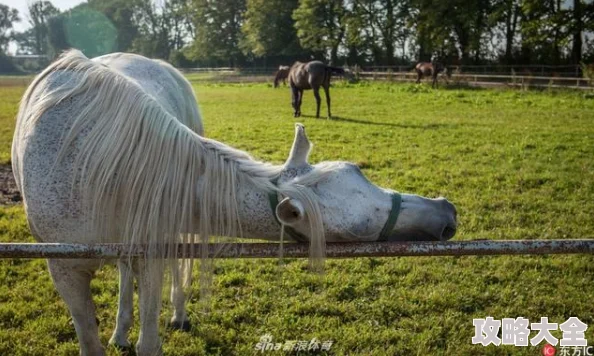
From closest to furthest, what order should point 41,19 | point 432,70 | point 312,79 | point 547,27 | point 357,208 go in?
1. point 357,208
2. point 312,79
3. point 432,70
4. point 547,27
5. point 41,19

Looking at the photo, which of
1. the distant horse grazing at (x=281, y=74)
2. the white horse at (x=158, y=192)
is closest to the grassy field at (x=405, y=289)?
the white horse at (x=158, y=192)

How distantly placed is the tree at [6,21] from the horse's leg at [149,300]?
279 feet

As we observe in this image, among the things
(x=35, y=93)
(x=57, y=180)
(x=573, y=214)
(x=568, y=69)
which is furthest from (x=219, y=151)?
(x=568, y=69)

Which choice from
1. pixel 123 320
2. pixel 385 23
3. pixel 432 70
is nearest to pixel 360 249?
pixel 123 320

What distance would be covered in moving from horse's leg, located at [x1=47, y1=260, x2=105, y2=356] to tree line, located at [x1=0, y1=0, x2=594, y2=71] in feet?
100

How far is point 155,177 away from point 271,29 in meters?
51.5

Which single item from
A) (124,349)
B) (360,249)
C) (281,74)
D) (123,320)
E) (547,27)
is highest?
(547,27)

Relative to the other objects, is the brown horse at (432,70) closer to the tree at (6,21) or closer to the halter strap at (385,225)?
the halter strap at (385,225)

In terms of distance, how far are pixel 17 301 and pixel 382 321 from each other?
9.62 ft

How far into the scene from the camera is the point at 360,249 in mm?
1748

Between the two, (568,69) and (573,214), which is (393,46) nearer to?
(568,69)

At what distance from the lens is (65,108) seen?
2.21 metres

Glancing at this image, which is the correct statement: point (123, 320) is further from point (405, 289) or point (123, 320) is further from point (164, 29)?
point (164, 29)

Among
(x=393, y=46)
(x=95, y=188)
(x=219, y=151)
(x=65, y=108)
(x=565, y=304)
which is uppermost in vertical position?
(x=393, y=46)
